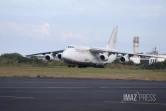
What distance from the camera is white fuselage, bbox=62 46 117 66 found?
54.1m

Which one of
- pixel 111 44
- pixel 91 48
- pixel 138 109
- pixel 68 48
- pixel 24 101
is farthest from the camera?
pixel 111 44

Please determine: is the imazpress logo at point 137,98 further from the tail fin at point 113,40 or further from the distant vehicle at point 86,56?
the tail fin at point 113,40

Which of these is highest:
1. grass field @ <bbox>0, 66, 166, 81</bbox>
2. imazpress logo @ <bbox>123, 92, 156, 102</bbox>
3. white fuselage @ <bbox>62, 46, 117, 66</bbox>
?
white fuselage @ <bbox>62, 46, 117, 66</bbox>

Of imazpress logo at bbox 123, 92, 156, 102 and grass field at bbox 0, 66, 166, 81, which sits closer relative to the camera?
imazpress logo at bbox 123, 92, 156, 102

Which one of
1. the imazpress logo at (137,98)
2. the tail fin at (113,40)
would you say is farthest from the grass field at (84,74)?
the tail fin at (113,40)

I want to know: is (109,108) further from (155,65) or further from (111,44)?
(111,44)

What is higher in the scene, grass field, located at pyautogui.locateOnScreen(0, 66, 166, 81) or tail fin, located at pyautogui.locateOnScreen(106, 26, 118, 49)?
tail fin, located at pyautogui.locateOnScreen(106, 26, 118, 49)

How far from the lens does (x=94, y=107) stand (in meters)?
11.7

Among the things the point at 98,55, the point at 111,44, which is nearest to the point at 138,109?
the point at 98,55

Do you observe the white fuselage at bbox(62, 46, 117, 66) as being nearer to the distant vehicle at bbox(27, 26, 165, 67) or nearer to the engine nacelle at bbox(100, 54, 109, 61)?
the distant vehicle at bbox(27, 26, 165, 67)

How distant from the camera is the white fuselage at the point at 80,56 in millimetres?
54125

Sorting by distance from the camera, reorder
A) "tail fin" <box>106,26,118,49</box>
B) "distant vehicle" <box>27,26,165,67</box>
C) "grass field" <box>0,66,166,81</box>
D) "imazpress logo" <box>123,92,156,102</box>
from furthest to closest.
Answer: "tail fin" <box>106,26,118,49</box> < "distant vehicle" <box>27,26,165,67</box> < "grass field" <box>0,66,166,81</box> < "imazpress logo" <box>123,92,156,102</box>

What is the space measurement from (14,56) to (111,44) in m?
14.1

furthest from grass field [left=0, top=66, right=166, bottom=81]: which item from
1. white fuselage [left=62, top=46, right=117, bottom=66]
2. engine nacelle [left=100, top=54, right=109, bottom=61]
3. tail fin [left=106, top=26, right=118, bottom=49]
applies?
tail fin [left=106, top=26, right=118, bottom=49]
